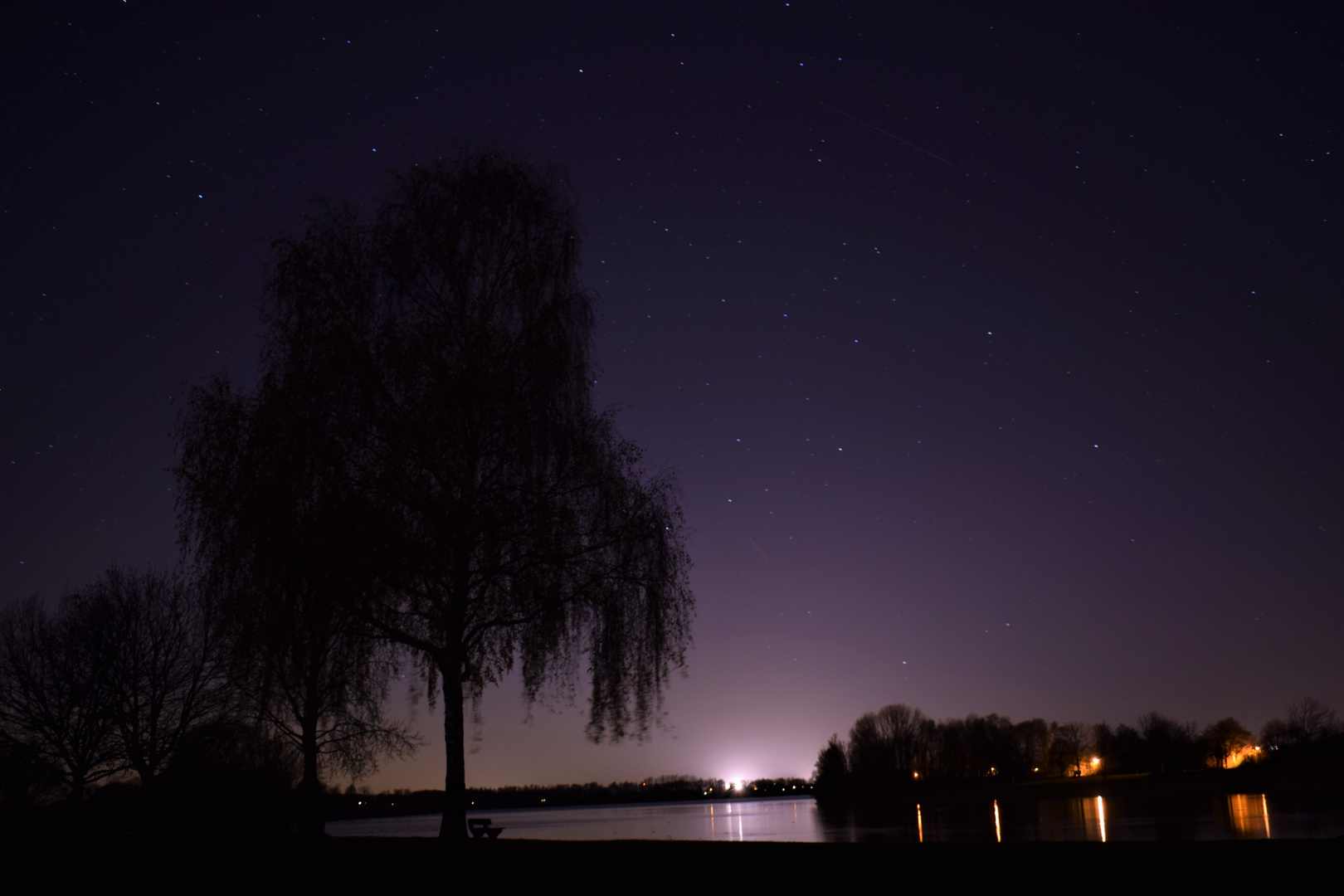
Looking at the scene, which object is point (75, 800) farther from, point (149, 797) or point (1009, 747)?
point (1009, 747)

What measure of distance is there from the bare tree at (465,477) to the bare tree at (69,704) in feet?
84.5

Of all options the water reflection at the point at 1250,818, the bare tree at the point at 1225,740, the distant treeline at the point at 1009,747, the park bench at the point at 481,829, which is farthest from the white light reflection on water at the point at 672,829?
the bare tree at the point at 1225,740

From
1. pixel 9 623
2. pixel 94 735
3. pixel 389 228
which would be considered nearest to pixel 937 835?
pixel 389 228

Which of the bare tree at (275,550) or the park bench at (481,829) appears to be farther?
the park bench at (481,829)

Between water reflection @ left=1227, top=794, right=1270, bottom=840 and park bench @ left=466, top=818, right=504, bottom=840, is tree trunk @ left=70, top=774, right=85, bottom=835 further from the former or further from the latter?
water reflection @ left=1227, top=794, right=1270, bottom=840

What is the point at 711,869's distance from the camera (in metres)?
14.2

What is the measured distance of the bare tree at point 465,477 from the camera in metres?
17.0

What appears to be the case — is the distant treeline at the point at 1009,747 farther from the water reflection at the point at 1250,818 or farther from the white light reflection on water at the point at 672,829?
the water reflection at the point at 1250,818

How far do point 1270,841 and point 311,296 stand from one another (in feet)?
66.4

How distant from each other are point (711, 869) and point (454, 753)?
19.9 ft

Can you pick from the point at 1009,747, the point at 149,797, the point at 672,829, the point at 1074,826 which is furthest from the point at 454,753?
the point at 1009,747

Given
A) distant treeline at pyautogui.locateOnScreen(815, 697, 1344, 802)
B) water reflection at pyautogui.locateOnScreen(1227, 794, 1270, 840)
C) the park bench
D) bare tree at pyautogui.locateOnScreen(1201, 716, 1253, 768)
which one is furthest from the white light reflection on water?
bare tree at pyautogui.locateOnScreen(1201, 716, 1253, 768)

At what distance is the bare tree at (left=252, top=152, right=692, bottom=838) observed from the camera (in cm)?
1703

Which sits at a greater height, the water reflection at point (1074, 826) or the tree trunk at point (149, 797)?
the tree trunk at point (149, 797)
